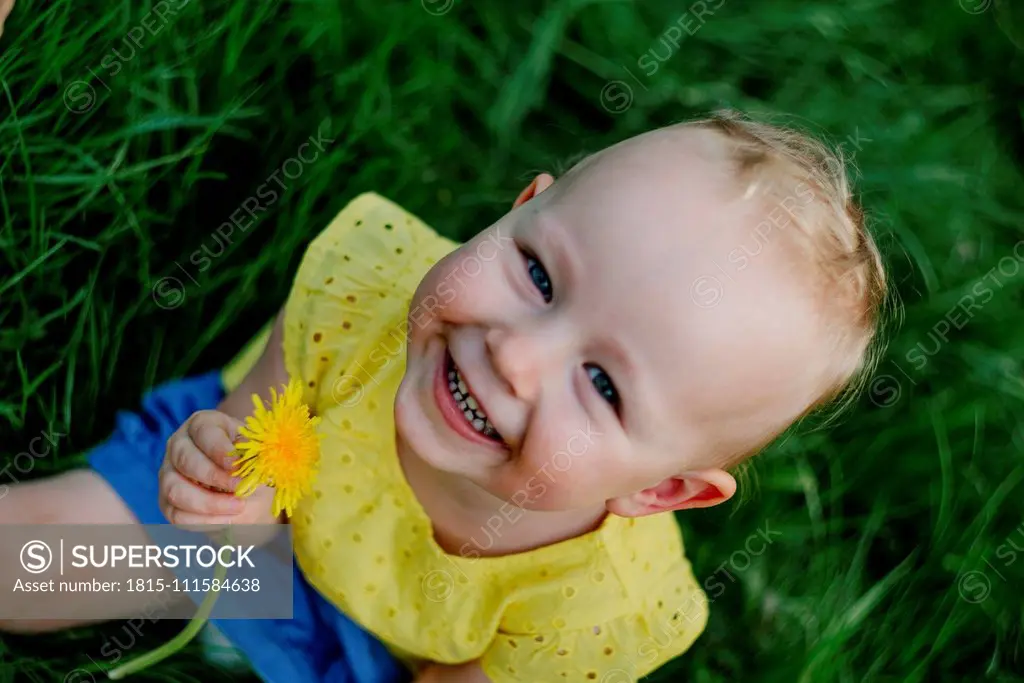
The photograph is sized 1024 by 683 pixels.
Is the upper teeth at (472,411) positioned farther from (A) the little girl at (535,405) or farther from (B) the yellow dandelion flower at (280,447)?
(B) the yellow dandelion flower at (280,447)

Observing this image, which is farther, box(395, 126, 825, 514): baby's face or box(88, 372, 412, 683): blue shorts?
box(88, 372, 412, 683): blue shorts

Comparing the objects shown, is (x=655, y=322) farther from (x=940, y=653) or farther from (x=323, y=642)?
(x=940, y=653)

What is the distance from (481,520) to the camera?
126 centimetres

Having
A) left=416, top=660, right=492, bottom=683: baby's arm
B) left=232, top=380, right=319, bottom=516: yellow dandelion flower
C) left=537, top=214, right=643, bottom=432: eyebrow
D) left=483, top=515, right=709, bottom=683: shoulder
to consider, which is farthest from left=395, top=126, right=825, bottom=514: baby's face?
left=416, top=660, right=492, bottom=683: baby's arm

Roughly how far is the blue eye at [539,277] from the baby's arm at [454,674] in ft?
1.94

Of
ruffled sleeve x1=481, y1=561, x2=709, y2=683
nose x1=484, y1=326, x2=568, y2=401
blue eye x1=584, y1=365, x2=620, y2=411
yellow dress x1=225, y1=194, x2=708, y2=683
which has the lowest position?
ruffled sleeve x1=481, y1=561, x2=709, y2=683

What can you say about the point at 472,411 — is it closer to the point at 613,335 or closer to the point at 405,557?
the point at 613,335

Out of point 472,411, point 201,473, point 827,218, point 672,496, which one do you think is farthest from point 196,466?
point 827,218

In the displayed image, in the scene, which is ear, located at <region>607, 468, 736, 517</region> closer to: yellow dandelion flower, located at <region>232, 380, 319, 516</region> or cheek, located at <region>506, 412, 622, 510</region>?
cheek, located at <region>506, 412, 622, 510</region>

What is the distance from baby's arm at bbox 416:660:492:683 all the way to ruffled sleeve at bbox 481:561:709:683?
0.07ft

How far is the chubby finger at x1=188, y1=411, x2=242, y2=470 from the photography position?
105 cm

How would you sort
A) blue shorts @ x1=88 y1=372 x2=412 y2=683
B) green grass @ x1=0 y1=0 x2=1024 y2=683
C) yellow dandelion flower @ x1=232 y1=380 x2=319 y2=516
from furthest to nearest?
green grass @ x1=0 y1=0 x2=1024 y2=683
blue shorts @ x1=88 y1=372 x2=412 y2=683
yellow dandelion flower @ x1=232 y1=380 x2=319 y2=516

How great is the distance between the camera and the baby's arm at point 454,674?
133 centimetres

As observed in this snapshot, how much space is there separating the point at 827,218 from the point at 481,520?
1.84 ft
